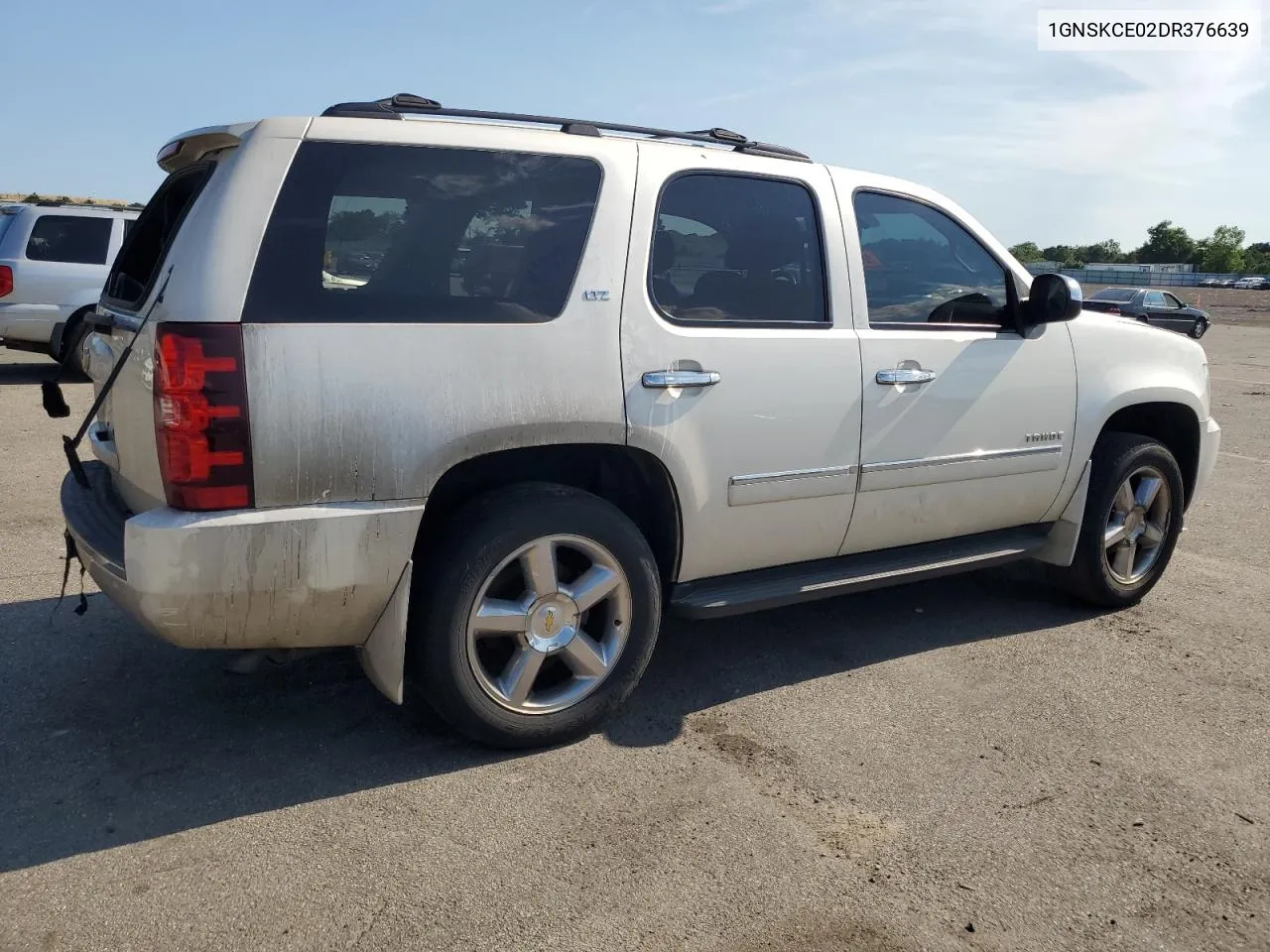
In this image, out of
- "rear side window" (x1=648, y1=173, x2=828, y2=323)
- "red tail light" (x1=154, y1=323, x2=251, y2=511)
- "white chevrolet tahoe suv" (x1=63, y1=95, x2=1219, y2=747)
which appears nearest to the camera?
"red tail light" (x1=154, y1=323, x2=251, y2=511)

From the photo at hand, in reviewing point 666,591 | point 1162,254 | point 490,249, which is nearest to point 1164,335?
point 666,591

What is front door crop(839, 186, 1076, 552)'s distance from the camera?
409 centimetres

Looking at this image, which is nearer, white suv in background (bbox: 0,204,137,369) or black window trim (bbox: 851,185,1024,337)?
black window trim (bbox: 851,185,1024,337)

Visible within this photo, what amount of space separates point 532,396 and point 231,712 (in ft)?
5.24

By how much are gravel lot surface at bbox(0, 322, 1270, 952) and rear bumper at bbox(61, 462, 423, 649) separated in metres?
0.54

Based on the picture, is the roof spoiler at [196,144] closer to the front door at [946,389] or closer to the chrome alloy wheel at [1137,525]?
the front door at [946,389]

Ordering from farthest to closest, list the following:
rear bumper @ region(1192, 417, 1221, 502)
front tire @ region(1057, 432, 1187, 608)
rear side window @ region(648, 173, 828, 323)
A: rear bumper @ region(1192, 417, 1221, 502), front tire @ region(1057, 432, 1187, 608), rear side window @ region(648, 173, 828, 323)

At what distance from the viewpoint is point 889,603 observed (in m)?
5.12

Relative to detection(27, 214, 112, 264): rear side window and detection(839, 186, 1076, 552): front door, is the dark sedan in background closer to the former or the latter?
detection(27, 214, 112, 264): rear side window

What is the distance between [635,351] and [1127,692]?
2.40 metres

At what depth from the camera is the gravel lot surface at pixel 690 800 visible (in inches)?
104

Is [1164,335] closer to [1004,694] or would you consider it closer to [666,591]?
[1004,694]

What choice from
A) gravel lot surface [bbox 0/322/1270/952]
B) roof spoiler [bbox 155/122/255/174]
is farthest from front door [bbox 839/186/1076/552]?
roof spoiler [bbox 155/122/255/174]

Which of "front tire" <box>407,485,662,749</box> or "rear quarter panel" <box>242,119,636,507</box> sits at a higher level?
"rear quarter panel" <box>242,119,636,507</box>
